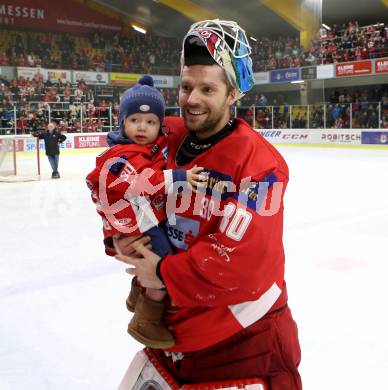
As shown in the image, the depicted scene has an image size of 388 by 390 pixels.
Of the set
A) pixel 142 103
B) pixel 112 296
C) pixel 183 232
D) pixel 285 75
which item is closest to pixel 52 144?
pixel 112 296

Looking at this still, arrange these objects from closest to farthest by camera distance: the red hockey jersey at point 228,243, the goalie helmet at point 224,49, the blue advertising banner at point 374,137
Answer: the red hockey jersey at point 228,243 < the goalie helmet at point 224,49 < the blue advertising banner at point 374,137

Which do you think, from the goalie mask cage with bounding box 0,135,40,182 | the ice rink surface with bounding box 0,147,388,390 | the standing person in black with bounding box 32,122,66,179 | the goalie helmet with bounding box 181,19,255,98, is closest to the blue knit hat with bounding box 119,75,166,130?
the goalie helmet with bounding box 181,19,255,98

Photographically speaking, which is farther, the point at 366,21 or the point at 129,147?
the point at 366,21

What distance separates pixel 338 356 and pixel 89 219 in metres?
4.00

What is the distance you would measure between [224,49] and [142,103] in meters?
0.42

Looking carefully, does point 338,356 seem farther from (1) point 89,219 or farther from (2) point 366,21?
(2) point 366,21

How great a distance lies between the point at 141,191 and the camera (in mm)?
1386

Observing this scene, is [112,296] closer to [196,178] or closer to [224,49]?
[196,178]

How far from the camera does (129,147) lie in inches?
56.9

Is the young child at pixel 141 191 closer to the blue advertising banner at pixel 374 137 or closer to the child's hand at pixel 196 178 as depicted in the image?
the child's hand at pixel 196 178

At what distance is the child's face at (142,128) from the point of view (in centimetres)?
149

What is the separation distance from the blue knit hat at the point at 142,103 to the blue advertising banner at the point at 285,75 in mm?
20587

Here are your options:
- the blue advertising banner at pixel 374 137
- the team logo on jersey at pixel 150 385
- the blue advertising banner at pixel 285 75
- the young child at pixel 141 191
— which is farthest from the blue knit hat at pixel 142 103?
the blue advertising banner at pixel 285 75

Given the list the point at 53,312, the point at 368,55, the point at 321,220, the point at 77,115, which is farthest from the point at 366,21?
the point at 53,312
